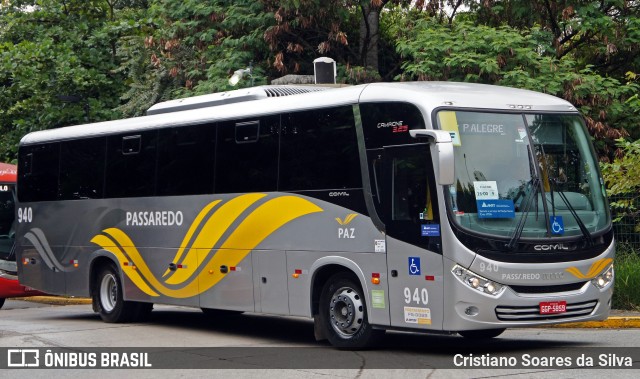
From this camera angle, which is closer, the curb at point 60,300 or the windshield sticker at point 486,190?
the windshield sticker at point 486,190

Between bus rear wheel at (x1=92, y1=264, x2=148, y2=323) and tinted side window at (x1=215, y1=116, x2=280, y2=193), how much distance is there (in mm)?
3580

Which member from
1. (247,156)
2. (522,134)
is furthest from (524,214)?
(247,156)

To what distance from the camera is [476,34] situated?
877 inches

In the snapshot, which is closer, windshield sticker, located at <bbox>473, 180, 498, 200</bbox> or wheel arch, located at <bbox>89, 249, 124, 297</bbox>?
windshield sticker, located at <bbox>473, 180, 498, 200</bbox>

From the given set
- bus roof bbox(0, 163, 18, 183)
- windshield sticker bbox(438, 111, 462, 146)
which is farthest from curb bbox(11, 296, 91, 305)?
windshield sticker bbox(438, 111, 462, 146)

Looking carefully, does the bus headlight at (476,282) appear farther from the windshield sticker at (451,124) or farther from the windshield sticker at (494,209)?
the windshield sticker at (451,124)

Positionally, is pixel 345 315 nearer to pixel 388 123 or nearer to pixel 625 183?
pixel 388 123

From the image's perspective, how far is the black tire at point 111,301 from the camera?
18.6 meters

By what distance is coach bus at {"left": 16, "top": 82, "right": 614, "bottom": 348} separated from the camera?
12.3 metres

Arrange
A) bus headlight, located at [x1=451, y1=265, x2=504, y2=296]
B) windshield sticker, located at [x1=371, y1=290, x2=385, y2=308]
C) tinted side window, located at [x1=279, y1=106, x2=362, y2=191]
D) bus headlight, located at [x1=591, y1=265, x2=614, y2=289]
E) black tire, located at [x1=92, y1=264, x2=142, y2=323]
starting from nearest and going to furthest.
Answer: bus headlight, located at [x1=451, y1=265, x2=504, y2=296]
bus headlight, located at [x1=591, y1=265, x2=614, y2=289]
windshield sticker, located at [x1=371, y1=290, x2=385, y2=308]
tinted side window, located at [x1=279, y1=106, x2=362, y2=191]
black tire, located at [x1=92, y1=264, x2=142, y2=323]

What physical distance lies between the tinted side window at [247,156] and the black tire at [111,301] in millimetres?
3572

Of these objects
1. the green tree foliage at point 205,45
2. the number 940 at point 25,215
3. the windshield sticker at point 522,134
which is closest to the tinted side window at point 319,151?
the windshield sticker at point 522,134

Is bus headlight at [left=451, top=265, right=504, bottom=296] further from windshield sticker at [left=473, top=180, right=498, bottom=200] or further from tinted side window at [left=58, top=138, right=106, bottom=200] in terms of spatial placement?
tinted side window at [left=58, top=138, right=106, bottom=200]
